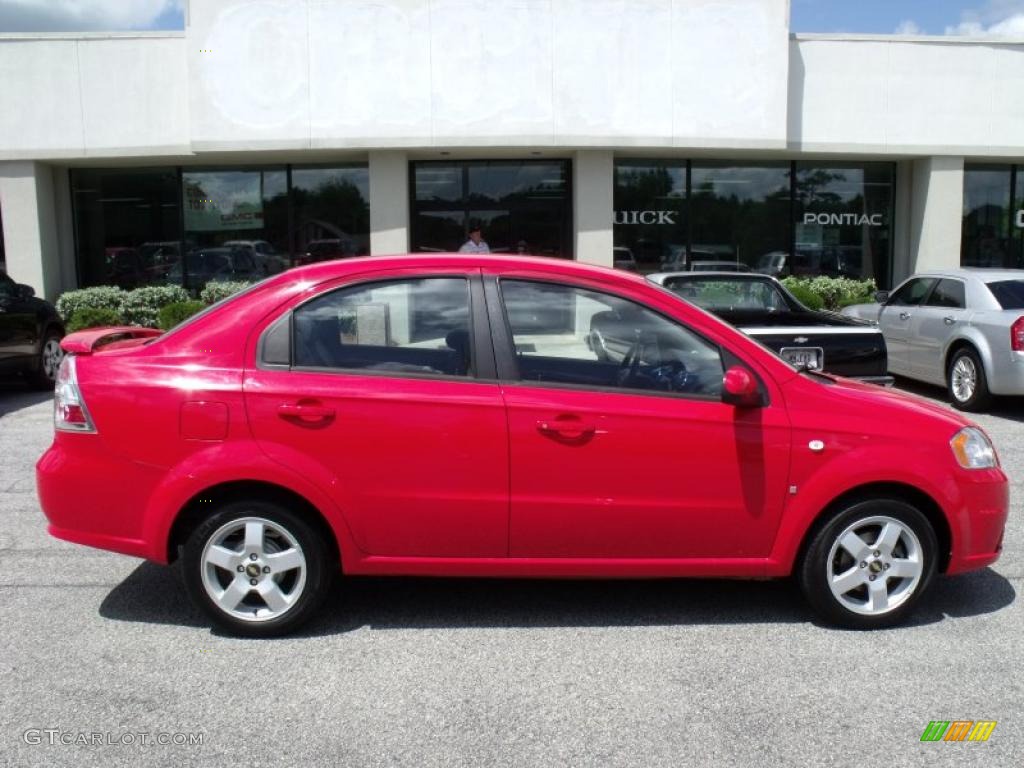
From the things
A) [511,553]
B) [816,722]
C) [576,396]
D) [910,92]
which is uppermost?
[910,92]

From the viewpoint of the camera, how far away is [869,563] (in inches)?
169

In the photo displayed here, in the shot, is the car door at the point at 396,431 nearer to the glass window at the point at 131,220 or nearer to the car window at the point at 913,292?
the car window at the point at 913,292

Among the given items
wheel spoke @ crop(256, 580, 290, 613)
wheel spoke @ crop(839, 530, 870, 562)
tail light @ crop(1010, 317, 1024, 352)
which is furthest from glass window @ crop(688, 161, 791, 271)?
wheel spoke @ crop(256, 580, 290, 613)

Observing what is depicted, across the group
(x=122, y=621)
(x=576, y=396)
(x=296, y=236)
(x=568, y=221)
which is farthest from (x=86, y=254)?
(x=576, y=396)

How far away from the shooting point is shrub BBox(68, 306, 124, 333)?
15.2 m

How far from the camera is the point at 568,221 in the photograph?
17.3 m

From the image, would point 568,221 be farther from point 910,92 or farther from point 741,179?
point 910,92

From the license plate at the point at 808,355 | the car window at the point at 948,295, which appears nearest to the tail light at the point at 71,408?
the license plate at the point at 808,355

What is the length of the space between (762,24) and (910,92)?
3248 millimetres

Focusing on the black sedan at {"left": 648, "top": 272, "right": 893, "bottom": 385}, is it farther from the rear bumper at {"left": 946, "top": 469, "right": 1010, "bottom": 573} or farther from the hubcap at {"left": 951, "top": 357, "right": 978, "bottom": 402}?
the rear bumper at {"left": 946, "top": 469, "right": 1010, "bottom": 573}

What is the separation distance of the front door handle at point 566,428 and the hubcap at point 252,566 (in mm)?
1210

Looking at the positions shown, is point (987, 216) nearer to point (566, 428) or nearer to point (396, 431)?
point (566, 428)

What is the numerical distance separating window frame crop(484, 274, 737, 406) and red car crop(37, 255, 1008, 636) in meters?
0.01

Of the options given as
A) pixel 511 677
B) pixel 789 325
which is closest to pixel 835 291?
pixel 789 325
